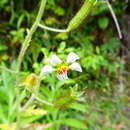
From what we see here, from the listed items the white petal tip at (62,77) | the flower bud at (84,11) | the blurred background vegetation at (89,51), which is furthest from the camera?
the blurred background vegetation at (89,51)

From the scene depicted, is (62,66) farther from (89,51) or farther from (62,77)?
(89,51)

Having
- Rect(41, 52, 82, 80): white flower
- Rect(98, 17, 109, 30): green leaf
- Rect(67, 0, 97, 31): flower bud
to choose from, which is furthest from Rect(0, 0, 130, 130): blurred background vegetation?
Rect(67, 0, 97, 31): flower bud

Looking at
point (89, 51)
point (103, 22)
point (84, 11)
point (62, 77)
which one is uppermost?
point (84, 11)

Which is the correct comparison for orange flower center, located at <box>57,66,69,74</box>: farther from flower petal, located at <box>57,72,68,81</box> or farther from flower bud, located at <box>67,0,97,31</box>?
flower bud, located at <box>67,0,97,31</box>

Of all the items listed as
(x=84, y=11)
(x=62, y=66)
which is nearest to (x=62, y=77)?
(x=62, y=66)

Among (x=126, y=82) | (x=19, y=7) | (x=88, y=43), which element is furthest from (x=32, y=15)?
(x=126, y=82)

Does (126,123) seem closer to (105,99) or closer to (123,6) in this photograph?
(105,99)

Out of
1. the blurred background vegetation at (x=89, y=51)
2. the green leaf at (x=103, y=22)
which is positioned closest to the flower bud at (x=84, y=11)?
the blurred background vegetation at (x=89, y=51)

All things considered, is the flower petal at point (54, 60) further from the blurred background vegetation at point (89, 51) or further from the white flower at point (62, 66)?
the blurred background vegetation at point (89, 51)
